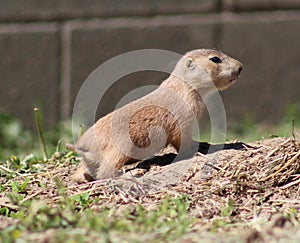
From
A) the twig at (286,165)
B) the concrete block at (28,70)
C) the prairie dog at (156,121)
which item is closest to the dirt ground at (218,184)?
the twig at (286,165)

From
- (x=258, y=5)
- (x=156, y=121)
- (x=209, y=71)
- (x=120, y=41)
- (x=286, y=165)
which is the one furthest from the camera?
(x=258, y=5)

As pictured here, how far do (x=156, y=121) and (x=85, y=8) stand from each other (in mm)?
2941

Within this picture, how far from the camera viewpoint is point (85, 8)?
7027mm

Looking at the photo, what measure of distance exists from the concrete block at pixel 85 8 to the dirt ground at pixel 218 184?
9.65 ft

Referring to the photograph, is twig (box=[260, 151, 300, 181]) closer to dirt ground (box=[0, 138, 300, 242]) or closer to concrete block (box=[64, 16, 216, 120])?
dirt ground (box=[0, 138, 300, 242])

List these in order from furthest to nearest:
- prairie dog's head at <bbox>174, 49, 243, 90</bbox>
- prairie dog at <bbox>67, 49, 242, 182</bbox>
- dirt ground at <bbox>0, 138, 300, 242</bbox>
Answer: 1. prairie dog's head at <bbox>174, 49, 243, 90</bbox>
2. prairie dog at <bbox>67, 49, 242, 182</bbox>
3. dirt ground at <bbox>0, 138, 300, 242</bbox>

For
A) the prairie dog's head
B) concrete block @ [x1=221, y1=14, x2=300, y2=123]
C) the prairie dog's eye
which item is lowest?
concrete block @ [x1=221, y1=14, x2=300, y2=123]

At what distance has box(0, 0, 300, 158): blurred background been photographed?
7066mm

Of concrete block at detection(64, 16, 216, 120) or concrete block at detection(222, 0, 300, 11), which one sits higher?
concrete block at detection(222, 0, 300, 11)

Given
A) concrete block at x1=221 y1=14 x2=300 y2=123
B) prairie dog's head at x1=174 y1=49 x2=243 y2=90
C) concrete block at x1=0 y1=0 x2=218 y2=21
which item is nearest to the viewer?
prairie dog's head at x1=174 y1=49 x2=243 y2=90

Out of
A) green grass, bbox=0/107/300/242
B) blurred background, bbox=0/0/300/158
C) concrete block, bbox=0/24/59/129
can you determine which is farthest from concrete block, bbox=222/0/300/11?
green grass, bbox=0/107/300/242

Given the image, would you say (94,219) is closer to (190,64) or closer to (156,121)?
(156,121)

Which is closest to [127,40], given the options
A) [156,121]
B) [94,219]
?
[156,121]

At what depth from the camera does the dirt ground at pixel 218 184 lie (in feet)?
12.3
